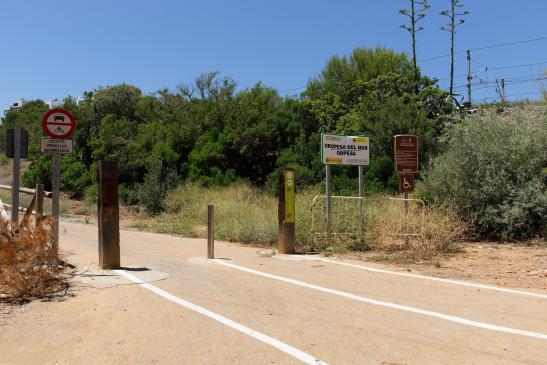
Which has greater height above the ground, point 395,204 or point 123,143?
point 123,143

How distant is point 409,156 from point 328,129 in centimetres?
1670

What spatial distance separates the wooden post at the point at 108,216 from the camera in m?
9.56

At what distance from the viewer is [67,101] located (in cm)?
4422

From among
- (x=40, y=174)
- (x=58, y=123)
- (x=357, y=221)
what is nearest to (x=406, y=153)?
(x=357, y=221)

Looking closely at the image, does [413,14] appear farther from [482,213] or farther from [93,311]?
[93,311]

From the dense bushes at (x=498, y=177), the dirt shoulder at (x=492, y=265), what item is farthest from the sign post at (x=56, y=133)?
the dense bushes at (x=498, y=177)

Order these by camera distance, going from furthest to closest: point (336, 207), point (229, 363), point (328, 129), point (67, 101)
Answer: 1. point (67, 101)
2. point (328, 129)
3. point (336, 207)
4. point (229, 363)

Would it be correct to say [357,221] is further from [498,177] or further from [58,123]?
[58,123]

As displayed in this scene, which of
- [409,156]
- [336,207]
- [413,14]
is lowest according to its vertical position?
[336,207]

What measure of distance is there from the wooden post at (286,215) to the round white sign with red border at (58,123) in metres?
4.85

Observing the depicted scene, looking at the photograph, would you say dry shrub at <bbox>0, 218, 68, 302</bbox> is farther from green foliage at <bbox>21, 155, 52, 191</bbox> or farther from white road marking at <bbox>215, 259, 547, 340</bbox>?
green foliage at <bbox>21, 155, 52, 191</bbox>

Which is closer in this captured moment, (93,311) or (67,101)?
(93,311)

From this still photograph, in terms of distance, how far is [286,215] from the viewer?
12.4 metres

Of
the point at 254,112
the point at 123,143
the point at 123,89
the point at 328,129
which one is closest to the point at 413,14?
the point at 328,129
